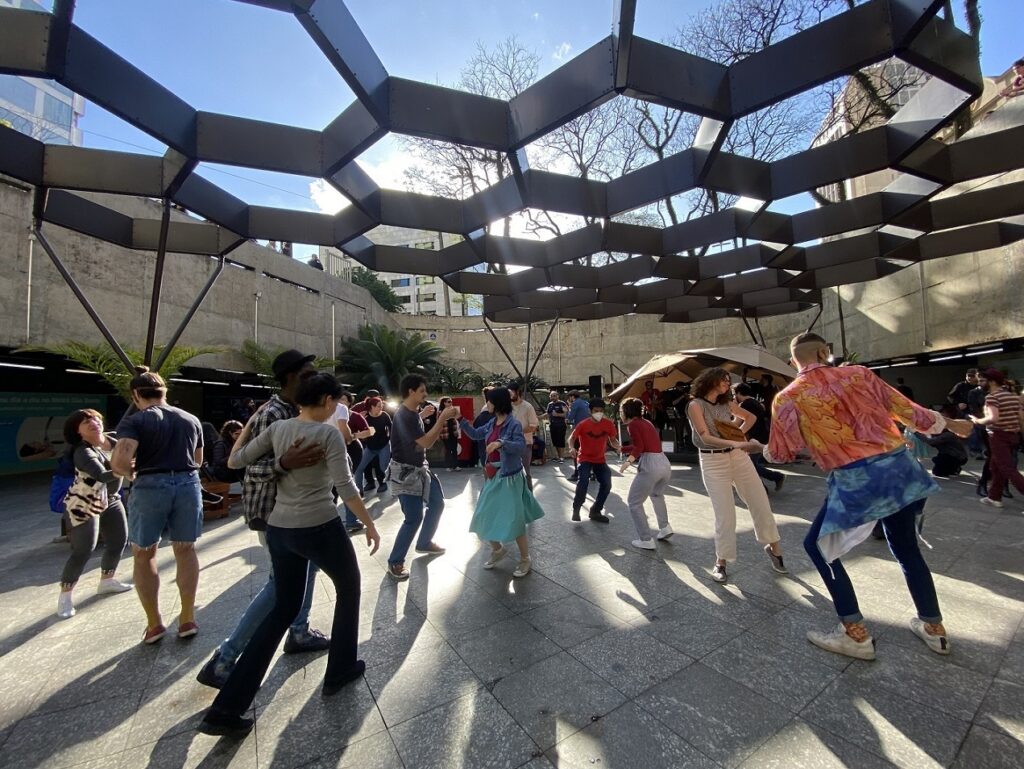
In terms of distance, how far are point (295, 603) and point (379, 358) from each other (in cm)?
1774

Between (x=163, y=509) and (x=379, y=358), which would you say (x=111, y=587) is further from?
(x=379, y=358)

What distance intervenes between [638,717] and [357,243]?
7.60 meters

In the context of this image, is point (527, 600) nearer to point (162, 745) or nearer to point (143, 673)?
point (162, 745)

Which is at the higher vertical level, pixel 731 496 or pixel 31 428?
pixel 731 496

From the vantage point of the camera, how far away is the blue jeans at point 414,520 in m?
3.91

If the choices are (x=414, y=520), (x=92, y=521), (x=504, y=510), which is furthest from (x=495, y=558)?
(x=92, y=521)

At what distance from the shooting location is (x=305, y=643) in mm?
2773

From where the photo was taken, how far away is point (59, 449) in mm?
12031

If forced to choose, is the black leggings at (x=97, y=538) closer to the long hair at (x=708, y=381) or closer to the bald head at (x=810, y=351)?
the long hair at (x=708, y=381)

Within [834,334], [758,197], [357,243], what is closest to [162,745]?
[357,243]

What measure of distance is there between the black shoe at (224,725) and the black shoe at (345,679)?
0.38 metres

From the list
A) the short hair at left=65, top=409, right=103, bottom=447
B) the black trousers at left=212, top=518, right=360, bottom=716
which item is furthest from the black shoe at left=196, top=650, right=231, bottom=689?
the short hair at left=65, top=409, right=103, bottom=447

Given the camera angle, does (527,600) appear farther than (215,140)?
No

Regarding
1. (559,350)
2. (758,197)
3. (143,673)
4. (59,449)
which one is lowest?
(59,449)
